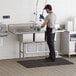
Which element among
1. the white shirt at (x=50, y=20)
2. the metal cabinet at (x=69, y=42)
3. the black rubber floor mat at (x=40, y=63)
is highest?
the white shirt at (x=50, y=20)

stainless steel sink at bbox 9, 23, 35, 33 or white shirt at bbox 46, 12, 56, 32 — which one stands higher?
white shirt at bbox 46, 12, 56, 32

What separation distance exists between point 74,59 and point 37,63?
112cm

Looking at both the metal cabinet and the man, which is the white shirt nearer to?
the man

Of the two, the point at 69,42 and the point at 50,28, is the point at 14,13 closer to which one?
the point at 50,28

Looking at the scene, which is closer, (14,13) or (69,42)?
(14,13)

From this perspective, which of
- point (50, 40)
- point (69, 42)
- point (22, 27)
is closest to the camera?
point (50, 40)

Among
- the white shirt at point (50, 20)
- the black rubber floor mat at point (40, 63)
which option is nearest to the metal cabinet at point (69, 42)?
the black rubber floor mat at point (40, 63)

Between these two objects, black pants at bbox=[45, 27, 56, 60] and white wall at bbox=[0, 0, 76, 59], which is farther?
white wall at bbox=[0, 0, 76, 59]

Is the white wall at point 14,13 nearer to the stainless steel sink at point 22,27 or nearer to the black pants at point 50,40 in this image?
the stainless steel sink at point 22,27

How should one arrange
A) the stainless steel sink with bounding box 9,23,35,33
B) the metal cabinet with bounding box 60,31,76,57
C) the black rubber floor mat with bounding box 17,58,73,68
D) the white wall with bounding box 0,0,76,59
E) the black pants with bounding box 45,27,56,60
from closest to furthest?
1. the black rubber floor mat with bounding box 17,58,73,68
2. the black pants with bounding box 45,27,56,60
3. the stainless steel sink with bounding box 9,23,35,33
4. the white wall with bounding box 0,0,76,59
5. the metal cabinet with bounding box 60,31,76,57

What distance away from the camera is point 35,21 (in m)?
7.53

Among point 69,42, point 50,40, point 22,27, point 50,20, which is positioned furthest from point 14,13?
point 69,42

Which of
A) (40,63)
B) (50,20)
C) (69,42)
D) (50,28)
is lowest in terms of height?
(40,63)

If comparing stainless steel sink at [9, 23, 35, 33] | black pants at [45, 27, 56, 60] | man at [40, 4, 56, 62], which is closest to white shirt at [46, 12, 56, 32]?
man at [40, 4, 56, 62]
